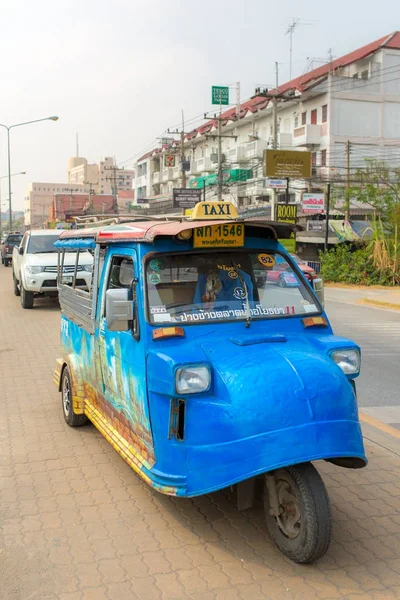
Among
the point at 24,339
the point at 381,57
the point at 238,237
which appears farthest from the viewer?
the point at 381,57

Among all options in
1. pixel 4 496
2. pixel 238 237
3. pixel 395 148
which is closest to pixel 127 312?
pixel 238 237

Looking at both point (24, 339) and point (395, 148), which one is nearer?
point (24, 339)

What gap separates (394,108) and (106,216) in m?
42.7

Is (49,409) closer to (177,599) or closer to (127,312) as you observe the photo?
(127,312)

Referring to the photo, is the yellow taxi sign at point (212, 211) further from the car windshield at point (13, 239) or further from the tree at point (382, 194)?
the car windshield at point (13, 239)

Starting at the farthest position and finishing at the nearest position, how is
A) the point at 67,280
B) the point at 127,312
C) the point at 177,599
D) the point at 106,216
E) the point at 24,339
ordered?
the point at 24,339
the point at 67,280
the point at 106,216
the point at 127,312
the point at 177,599

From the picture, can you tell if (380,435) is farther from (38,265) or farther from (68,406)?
(38,265)

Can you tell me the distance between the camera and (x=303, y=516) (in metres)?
3.34

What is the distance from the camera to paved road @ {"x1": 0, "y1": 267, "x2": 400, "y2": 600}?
3277 mm

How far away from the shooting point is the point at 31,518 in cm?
414

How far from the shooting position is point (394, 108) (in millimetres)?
44594

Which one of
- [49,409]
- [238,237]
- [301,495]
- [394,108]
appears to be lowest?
[49,409]

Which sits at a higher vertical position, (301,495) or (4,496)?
(301,495)

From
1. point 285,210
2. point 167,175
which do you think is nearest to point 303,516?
point 285,210
